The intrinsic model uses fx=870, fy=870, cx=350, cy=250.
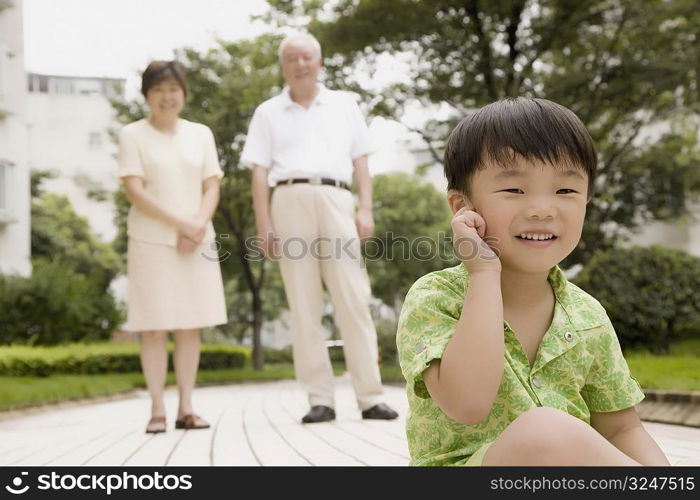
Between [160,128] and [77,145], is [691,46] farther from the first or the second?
[77,145]

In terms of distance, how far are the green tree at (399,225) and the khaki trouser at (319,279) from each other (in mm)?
18572

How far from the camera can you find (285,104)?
190 inches

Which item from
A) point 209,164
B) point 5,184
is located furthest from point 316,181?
A: point 5,184

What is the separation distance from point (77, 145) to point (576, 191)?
4643 centimetres

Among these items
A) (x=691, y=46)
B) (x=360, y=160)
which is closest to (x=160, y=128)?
(x=360, y=160)

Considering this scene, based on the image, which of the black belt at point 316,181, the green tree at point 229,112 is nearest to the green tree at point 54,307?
the green tree at point 229,112

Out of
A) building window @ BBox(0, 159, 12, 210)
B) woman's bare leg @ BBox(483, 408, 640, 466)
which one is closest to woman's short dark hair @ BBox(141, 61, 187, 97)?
woman's bare leg @ BBox(483, 408, 640, 466)

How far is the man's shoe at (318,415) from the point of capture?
14.9 ft

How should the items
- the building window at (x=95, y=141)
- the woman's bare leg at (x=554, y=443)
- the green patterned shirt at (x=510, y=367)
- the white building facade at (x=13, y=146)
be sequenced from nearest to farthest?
the woman's bare leg at (x=554, y=443) → the green patterned shirt at (x=510, y=367) → the white building facade at (x=13, y=146) → the building window at (x=95, y=141)

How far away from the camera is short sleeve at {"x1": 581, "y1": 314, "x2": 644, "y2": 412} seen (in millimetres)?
1666

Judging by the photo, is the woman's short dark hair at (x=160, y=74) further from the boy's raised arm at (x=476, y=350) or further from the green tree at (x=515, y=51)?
the green tree at (x=515, y=51)

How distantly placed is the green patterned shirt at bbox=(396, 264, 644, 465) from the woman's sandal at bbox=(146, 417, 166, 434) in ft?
10.1

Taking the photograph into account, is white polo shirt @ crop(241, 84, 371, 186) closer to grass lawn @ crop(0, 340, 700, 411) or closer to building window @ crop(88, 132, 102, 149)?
grass lawn @ crop(0, 340, 700, 411)

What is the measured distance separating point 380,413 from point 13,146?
15.4m
